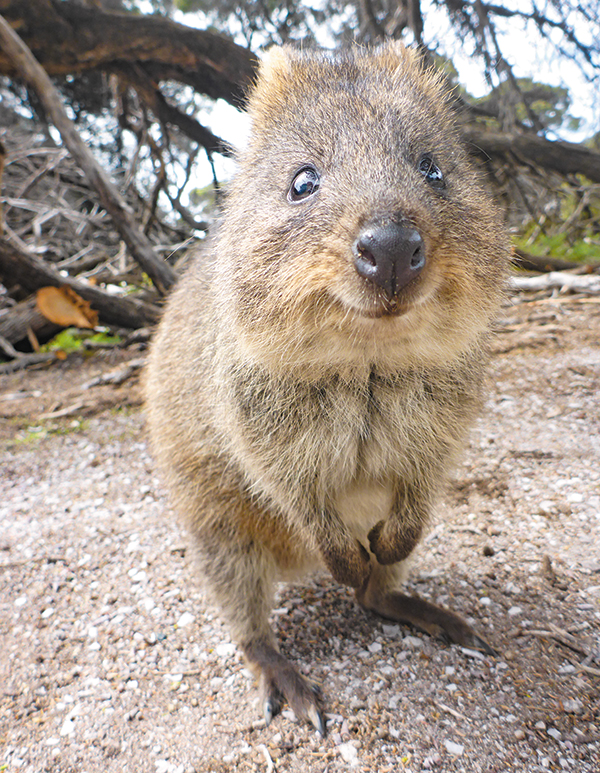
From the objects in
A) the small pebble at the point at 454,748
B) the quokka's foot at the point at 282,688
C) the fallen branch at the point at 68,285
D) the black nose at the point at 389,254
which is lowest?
the quokka's foot at the point at 282,688

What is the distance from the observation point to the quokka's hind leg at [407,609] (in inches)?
103

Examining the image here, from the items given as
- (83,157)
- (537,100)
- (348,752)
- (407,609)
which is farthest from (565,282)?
(348,752)

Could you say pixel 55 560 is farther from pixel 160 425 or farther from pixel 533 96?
pixel 533 96

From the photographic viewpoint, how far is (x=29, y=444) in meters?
5.11

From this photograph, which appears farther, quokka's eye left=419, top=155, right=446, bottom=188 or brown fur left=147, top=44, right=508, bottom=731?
quokka's eye left=419, top=155, right=446, bottom=188

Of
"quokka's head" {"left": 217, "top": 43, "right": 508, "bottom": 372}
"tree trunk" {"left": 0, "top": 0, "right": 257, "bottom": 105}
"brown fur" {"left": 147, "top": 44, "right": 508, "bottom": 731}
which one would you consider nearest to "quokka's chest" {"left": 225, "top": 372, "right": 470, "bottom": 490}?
"brown fur" {"left": 147, "top": 44, "right": 508, "bottom": 731}

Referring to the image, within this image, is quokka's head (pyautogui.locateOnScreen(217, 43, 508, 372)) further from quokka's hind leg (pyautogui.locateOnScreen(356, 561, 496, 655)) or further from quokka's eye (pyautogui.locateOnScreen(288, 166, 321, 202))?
quokka's hind leg (pyautogui.locateOnScreen(356, 561, 496, 655))

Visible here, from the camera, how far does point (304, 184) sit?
6.76ft

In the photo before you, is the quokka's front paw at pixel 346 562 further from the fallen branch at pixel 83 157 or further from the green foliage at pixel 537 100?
the green foliage at pixel 537 100

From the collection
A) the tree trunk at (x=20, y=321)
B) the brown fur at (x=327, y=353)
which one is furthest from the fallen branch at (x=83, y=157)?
the brown fur at (x=327, y=353)

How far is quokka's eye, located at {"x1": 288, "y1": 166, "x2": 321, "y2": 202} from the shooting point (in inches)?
80.4

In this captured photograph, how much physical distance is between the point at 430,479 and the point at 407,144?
4.55 feet

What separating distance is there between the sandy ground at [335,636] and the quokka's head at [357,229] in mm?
1383

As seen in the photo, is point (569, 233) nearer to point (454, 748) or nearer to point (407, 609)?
point (407, 609)
